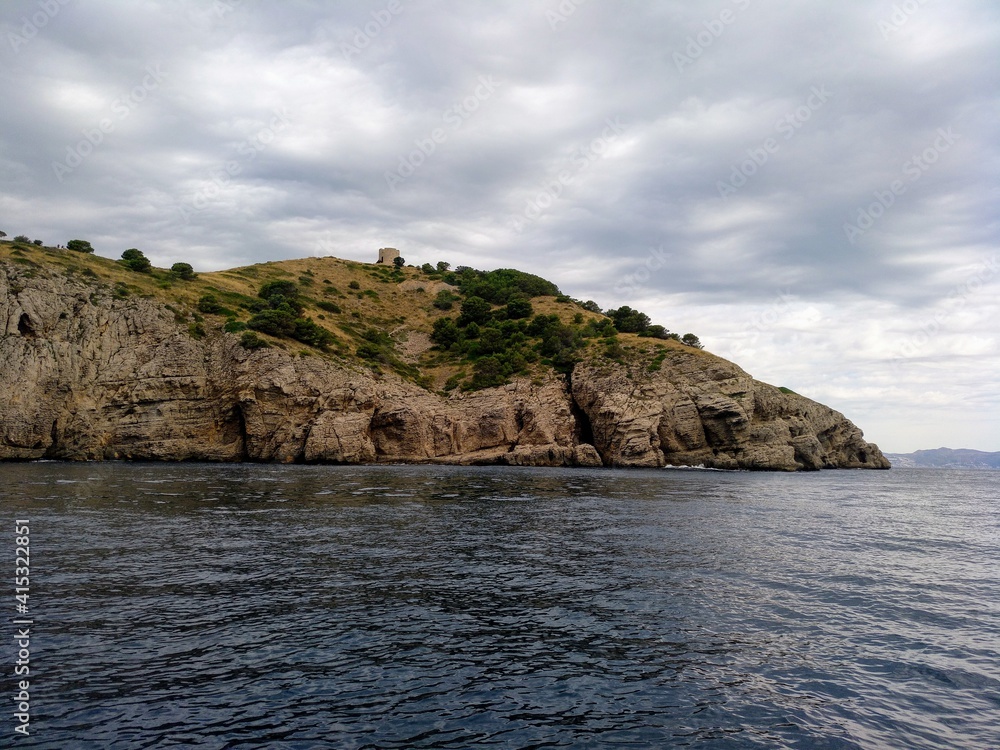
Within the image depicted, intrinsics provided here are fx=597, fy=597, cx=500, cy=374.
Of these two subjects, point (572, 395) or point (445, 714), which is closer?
point (445, 714)

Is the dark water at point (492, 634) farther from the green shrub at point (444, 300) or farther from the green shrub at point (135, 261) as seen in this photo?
the green shrub at point (444, 300)

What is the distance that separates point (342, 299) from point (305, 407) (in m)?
45.6

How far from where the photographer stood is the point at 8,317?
53000mm

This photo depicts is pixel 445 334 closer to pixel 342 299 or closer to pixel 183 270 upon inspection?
pixel 342 299

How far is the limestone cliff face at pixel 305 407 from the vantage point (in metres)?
54.0

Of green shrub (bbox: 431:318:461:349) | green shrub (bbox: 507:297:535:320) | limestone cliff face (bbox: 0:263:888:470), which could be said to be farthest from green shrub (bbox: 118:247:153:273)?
green shrub (bbox: 507:297:535:320)

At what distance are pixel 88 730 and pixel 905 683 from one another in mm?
11211

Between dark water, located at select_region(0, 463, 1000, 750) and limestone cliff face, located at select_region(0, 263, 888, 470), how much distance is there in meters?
38.3

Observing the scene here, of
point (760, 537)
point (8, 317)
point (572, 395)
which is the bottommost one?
point (760, 537)

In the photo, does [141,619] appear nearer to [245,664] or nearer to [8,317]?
[245,664]

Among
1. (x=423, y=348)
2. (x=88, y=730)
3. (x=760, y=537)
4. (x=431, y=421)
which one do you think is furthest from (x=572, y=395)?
(x=88, y=730)

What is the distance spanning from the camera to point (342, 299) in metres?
104

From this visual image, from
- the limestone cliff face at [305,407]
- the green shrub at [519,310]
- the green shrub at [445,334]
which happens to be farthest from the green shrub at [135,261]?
A: the green shrub at [519,310]

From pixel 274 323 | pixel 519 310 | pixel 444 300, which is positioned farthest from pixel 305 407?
pixel 444 300
